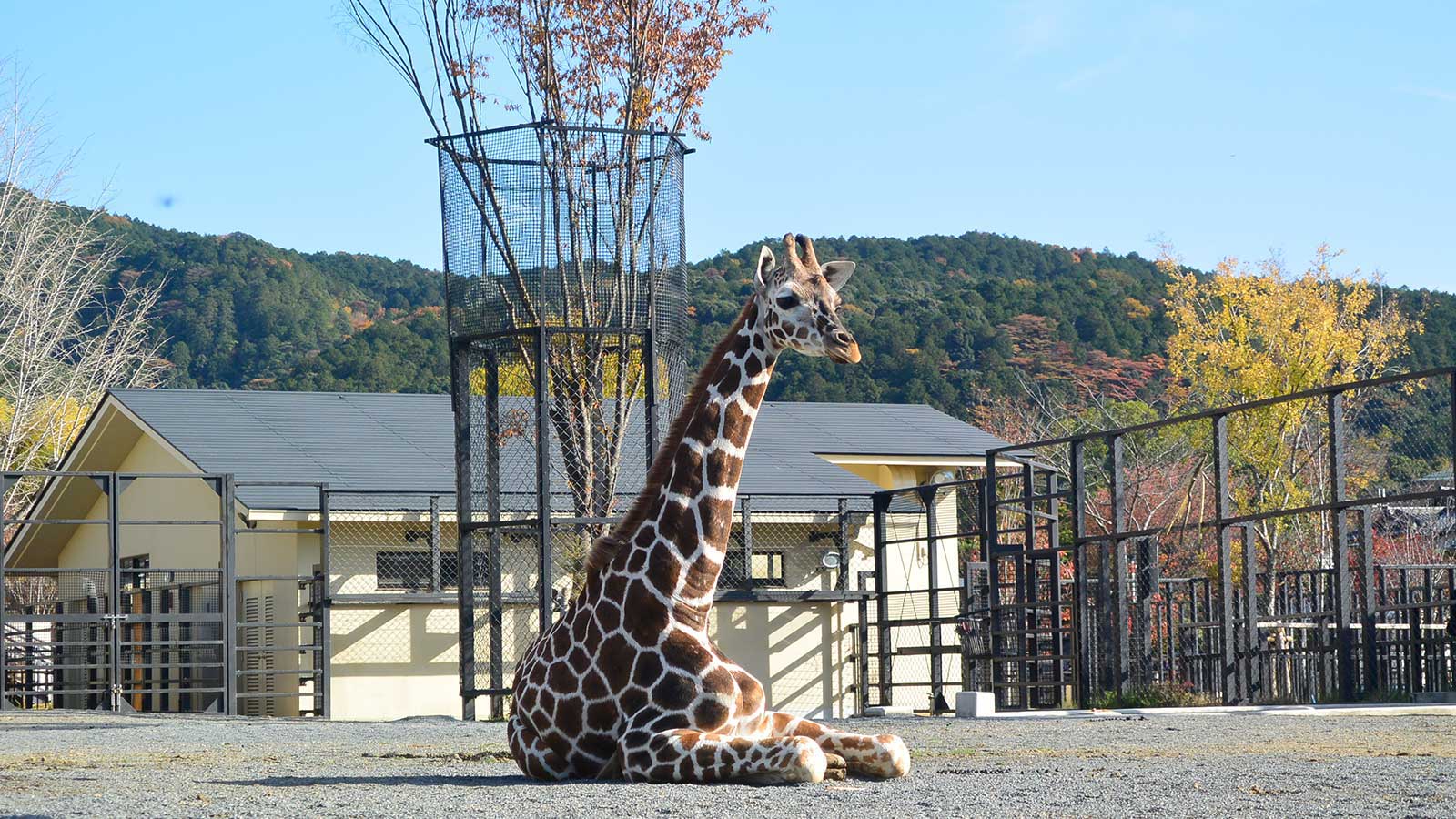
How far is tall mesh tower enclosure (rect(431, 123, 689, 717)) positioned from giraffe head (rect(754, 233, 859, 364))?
6.44 meters

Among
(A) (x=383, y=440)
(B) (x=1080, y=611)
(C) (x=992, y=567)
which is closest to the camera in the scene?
(B) (x=1080, y=611)

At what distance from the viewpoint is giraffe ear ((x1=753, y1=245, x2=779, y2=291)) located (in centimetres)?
788

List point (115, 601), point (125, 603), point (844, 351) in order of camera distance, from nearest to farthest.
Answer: point (844, 351)
point (115, 601)
point (125, 603)

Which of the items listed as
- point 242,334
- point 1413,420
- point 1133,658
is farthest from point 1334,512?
point 242,334

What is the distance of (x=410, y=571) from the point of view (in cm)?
2197

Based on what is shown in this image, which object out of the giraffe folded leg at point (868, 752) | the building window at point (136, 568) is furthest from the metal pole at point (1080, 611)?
the building window at point (136, 568)

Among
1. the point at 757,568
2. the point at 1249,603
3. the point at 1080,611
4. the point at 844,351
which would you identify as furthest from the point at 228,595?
the point at 844,351

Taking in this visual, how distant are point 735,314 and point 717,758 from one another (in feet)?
120

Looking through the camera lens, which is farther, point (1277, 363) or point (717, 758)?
point (1277, 363)

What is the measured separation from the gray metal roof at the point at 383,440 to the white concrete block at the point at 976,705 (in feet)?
17.9

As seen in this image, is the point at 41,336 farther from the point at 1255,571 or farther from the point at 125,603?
the point at 1255,571

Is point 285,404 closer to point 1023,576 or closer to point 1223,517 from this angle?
point 1023,576

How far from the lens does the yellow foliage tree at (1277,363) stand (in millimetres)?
32625

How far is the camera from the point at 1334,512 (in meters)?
13.8
